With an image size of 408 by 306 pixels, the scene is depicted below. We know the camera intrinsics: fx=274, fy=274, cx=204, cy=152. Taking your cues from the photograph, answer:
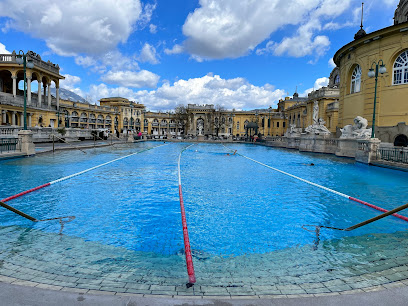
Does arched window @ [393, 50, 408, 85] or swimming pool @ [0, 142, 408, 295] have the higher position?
arched window @ [393, 50, 408, 85]

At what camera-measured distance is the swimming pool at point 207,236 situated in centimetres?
420

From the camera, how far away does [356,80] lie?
32188 millimetres

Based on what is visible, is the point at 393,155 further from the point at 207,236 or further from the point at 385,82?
the point at 207,236

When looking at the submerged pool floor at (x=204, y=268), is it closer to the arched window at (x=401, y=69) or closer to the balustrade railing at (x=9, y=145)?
the balustrade railing at (x=9, y=145)

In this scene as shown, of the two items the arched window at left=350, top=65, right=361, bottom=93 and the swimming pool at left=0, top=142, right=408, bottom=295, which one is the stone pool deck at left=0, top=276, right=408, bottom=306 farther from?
the arched window at left=350, top=65, right=361, bottom=93

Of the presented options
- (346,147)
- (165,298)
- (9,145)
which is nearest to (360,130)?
(346,147)

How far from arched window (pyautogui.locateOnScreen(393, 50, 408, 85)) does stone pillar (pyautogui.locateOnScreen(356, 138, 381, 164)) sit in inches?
472

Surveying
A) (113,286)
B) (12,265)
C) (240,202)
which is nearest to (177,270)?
(113,286)

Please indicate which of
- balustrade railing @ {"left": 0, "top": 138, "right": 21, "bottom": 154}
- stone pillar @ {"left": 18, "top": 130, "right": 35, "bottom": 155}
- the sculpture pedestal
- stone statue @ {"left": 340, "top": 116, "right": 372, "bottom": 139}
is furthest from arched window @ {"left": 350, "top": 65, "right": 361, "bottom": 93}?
balustrade railing @ {"left": 0, "top": 138, "right": 21, "bottom": 154}

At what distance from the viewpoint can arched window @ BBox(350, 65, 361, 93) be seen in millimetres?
31500

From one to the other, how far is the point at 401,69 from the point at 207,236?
2997 centimetres

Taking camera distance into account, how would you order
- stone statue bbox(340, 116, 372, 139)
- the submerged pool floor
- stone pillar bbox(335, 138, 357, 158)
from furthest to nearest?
stone pillar bbox(335, 138, 357, 158) < stone statue bbox(340, 116, 372, 139) < the submerged pool floor

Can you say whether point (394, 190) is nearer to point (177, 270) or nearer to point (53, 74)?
point (177, 270)

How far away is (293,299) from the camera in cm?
335
